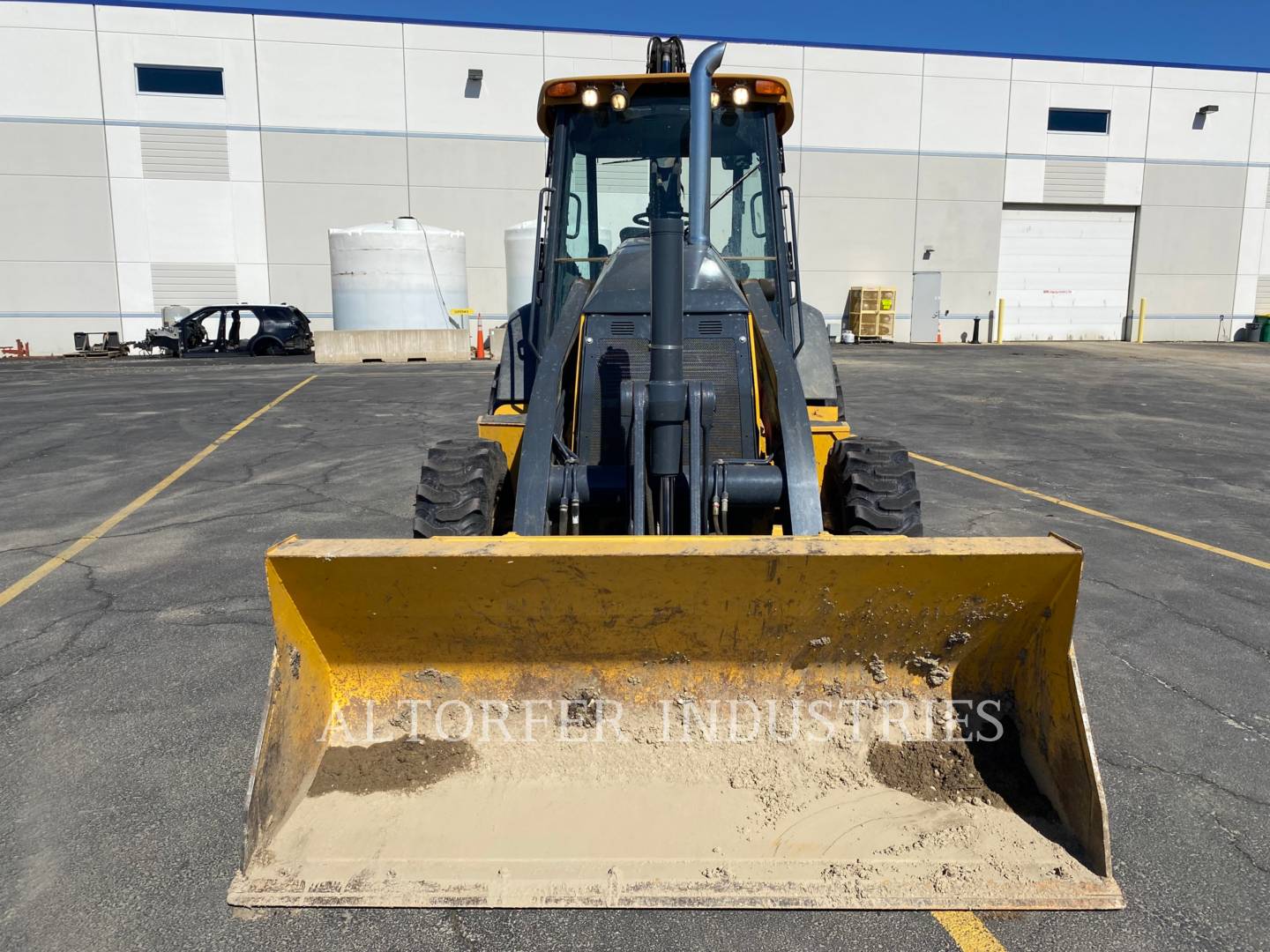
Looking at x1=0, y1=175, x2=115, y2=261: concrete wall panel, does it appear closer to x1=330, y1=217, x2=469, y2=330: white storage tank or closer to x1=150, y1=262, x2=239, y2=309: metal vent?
x1=150, y1=262, x2=239, y2=309: metal vent

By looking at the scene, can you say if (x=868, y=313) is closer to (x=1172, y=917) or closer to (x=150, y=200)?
(x=150, y=200)

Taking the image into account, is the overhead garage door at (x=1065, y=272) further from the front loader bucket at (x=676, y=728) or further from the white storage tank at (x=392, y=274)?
the front loader bucket at (x=676, y=728)

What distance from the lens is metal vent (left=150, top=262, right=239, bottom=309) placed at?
26.6 metres

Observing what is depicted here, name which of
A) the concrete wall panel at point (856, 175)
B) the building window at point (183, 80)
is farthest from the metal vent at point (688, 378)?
the concrete wall panel at point (856, 175)

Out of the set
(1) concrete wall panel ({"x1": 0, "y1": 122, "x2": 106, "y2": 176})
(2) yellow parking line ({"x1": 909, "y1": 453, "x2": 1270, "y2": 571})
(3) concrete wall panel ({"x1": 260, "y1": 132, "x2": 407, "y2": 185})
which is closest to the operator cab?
(2) yellow parking line ({"x1": 909, "y1": 453, "x2": 1270, "y2": 571})

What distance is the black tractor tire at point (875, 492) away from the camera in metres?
4.06

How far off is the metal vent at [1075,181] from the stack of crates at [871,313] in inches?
288

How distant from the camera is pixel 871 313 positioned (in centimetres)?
3055

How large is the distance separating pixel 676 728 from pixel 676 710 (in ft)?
0.22

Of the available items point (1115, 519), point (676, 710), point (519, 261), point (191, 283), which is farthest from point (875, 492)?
point (191, 283)

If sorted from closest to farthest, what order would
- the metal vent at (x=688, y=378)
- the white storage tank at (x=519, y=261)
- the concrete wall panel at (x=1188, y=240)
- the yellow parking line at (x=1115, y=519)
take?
the metal vent at (x=688, y=378), the yellow parking line at (x=1115, y=519), the white storage tank at (x=519, y=261), the concrete wall panel at (x=1188, y=240)

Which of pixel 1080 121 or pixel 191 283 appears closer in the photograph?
pixel 191 283

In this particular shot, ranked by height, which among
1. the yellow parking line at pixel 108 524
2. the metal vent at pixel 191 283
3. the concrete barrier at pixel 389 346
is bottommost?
the yellow parking line at pixel 108 524

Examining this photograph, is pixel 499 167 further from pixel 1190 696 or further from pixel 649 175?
pixel 1190 696
